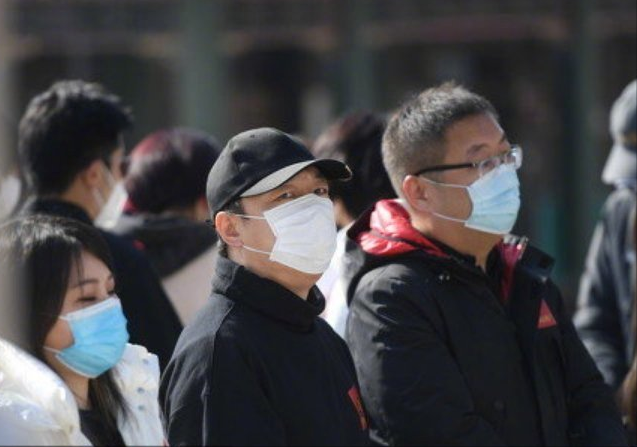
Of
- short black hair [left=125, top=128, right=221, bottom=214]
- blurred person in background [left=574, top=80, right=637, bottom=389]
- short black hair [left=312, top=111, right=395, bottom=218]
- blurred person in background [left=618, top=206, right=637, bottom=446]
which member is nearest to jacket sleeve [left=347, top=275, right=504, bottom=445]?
short black hair [left=312, top=111, right=395, bottom=218]

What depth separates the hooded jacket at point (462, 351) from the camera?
3.28 m

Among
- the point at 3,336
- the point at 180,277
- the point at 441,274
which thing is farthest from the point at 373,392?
the point at 180,277

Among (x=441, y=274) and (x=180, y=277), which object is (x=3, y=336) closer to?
(x=441, y=274)

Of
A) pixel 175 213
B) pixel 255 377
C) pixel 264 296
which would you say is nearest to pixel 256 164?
pixel 264 296

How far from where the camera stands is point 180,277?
4488 mm

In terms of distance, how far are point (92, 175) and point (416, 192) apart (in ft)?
3.64

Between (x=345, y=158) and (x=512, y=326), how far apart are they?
107 centimetres

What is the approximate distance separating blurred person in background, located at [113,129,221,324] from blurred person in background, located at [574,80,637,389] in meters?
Result: 1.31

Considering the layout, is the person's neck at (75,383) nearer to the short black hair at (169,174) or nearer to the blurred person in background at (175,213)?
the blurred person in background at (175,213)

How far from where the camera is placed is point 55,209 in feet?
13.1

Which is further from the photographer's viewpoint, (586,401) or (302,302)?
(586,401)

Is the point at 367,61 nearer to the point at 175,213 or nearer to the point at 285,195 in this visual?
the point at 175,213

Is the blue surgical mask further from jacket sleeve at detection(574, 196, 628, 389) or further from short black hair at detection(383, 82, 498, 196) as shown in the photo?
jacket sleeve at detection(574, 196, 628, 389)

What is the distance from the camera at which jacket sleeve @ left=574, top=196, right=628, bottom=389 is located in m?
4.50
